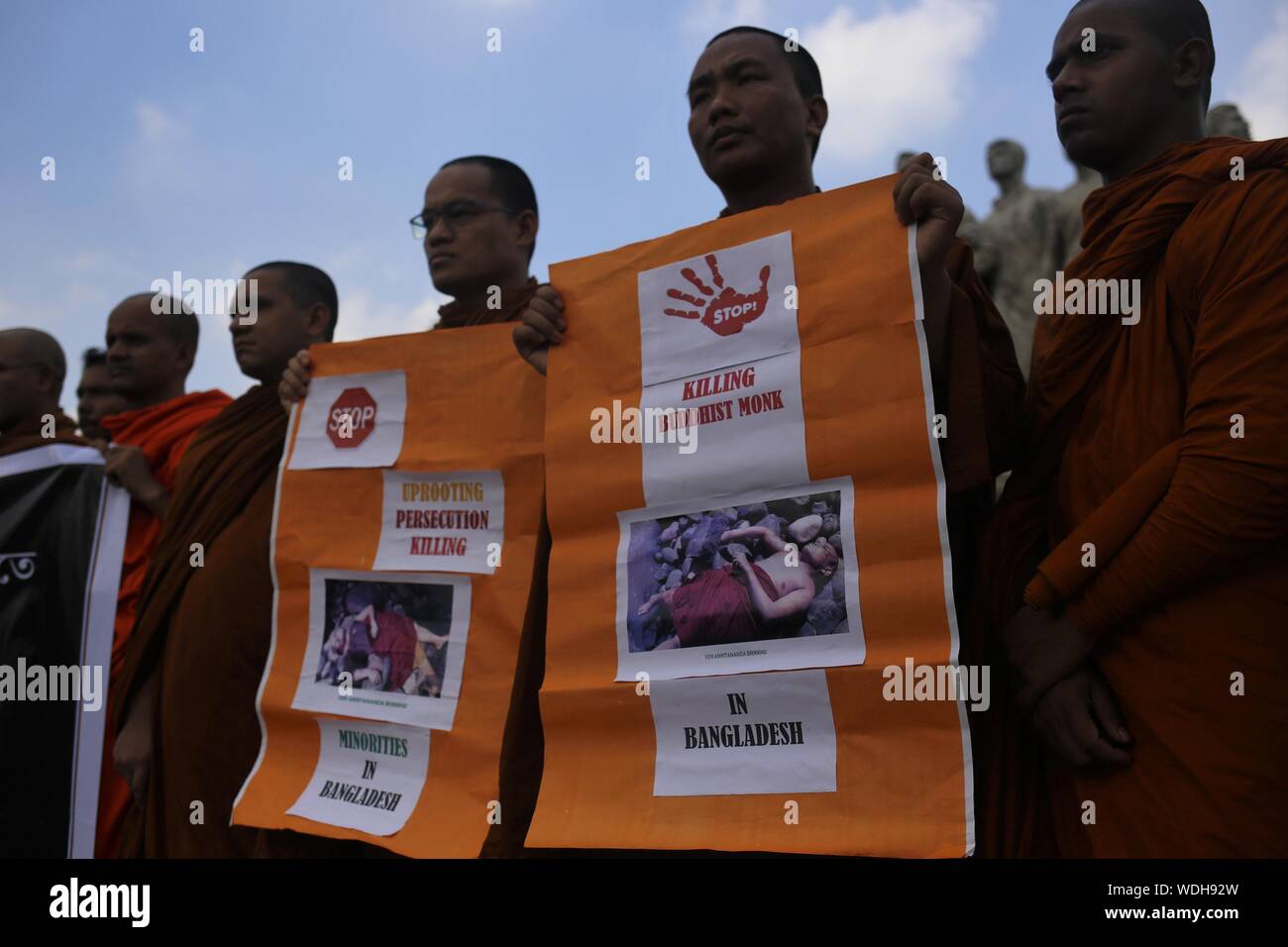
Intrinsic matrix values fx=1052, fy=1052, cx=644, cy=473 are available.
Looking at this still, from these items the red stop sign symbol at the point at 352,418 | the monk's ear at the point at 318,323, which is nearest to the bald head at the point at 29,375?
the monk's ear at the point at 318,323

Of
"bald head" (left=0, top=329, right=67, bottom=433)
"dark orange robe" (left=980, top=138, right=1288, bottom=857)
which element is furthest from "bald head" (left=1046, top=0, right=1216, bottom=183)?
"bald head" (left=0, top=329, right=67, bottom=433)

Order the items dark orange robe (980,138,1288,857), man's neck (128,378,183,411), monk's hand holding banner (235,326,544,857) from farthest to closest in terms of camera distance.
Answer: man's neck (128,378,183,411)
monk's hand holding banner (235,326,544,857)
dark orange robe (980,138,1288,857)

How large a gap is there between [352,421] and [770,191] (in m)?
1.40

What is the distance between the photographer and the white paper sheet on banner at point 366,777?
8.95 ft

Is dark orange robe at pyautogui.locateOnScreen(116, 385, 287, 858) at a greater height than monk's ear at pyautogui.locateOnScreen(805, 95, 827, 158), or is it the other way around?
monk's ear at pyautogui.locateOnScreen(805, 95, 827, 158)

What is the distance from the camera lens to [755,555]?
7.11 feet

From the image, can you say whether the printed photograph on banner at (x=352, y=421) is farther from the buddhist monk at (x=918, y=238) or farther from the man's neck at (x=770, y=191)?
the man's neck at (x=770, y=191)

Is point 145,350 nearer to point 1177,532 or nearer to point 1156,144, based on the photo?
point 1156,144

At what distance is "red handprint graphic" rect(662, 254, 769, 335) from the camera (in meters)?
2.30

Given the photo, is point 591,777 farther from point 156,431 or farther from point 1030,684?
point 156,431

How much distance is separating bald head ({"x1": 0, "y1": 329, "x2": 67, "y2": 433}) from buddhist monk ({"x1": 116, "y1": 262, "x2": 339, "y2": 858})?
1.38m

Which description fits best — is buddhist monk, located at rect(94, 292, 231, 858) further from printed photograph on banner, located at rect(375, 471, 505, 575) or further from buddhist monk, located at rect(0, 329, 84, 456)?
printed photograph on banner, located at rect(375, 471, 505, 575)
